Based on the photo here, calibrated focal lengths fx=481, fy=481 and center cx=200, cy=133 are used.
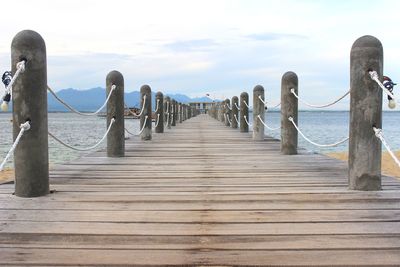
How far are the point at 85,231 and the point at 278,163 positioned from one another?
3.84 meters

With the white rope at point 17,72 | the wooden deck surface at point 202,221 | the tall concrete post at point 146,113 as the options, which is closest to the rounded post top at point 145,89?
the tall concrete post at point 146,113

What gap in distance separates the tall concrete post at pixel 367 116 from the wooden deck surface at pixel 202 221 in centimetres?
17

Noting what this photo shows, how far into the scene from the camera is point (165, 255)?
243cm

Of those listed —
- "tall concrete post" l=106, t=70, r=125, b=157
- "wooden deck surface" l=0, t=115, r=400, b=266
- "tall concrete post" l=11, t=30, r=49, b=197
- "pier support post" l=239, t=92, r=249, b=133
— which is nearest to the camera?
"wooden deck surface" l=0, t=115, r=400, b=266

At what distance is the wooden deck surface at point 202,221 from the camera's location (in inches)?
95.3

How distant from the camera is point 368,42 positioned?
4062 millimetres

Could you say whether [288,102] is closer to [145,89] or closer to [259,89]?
[259,89]

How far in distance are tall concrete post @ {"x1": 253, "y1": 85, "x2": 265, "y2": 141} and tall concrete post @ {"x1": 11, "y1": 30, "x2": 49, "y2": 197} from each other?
7.35 m

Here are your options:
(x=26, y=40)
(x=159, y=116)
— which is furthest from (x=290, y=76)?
(x=159, y=116)

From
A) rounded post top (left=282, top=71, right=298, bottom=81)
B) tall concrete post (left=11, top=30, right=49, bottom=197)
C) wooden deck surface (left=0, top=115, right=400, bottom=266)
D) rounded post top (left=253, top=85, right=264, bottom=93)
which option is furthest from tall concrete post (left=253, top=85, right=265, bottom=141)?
tall concrete post (left=11, top=30, right=49, bottom=197)

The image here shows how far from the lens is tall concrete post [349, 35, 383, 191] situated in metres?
4.04

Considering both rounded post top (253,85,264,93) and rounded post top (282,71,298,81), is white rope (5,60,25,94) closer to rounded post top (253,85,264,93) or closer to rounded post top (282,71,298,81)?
rounded post top (282,71,298,81)

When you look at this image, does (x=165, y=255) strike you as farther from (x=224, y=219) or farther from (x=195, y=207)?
(x=195, y=207)

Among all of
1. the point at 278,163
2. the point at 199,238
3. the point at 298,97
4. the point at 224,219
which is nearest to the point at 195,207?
the point at 224,219
